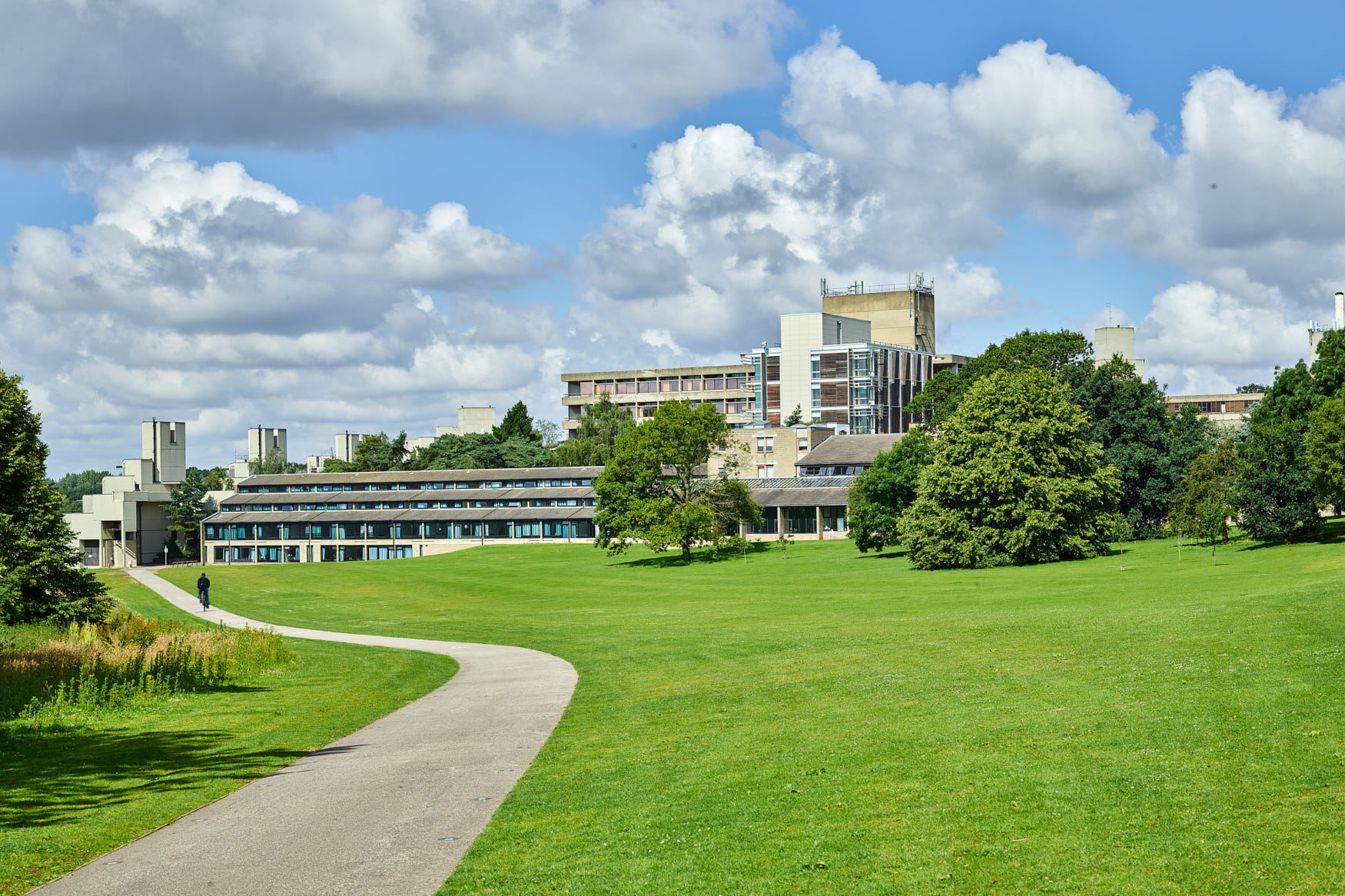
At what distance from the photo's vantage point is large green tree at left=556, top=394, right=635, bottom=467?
483ft

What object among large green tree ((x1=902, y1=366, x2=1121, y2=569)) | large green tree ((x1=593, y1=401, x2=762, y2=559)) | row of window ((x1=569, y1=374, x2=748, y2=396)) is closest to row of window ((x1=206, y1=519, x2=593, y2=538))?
large green tree ((x1=593, y1=401, x2=762, y2=559))

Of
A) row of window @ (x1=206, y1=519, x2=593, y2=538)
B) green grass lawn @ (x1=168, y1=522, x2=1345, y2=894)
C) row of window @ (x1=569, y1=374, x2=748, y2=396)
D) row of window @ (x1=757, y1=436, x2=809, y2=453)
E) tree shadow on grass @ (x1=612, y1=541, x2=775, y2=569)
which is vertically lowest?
tree shadow on grass @ (x1=612, y1=541, x2=775, y2=569)

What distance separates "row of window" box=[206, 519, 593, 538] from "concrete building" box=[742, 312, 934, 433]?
54292mm

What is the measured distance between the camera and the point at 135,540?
444 ft

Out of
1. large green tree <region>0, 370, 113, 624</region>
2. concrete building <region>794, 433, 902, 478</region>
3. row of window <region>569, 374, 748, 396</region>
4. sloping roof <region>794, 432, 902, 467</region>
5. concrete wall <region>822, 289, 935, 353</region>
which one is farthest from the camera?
row of window <region>569, 374, 748, 396</region>

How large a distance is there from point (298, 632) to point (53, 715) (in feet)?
77.1

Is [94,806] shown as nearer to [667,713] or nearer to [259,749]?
[259,749]

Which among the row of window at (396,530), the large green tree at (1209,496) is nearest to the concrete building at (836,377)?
the row of window at (396,530)

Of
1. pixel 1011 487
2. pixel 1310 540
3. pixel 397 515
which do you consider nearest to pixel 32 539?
pixel 1011 487

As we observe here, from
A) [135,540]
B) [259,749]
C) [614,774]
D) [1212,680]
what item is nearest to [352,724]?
[259,749]

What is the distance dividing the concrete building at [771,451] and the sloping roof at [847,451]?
5.56ft

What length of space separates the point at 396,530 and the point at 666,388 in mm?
70482

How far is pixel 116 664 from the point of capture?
26.7 meters

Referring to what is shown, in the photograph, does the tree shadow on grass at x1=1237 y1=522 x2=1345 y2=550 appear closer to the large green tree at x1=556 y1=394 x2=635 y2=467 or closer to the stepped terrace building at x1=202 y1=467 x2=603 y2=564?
the stepped terrace building at x1=202 y1=467 x2=603 y2=564
